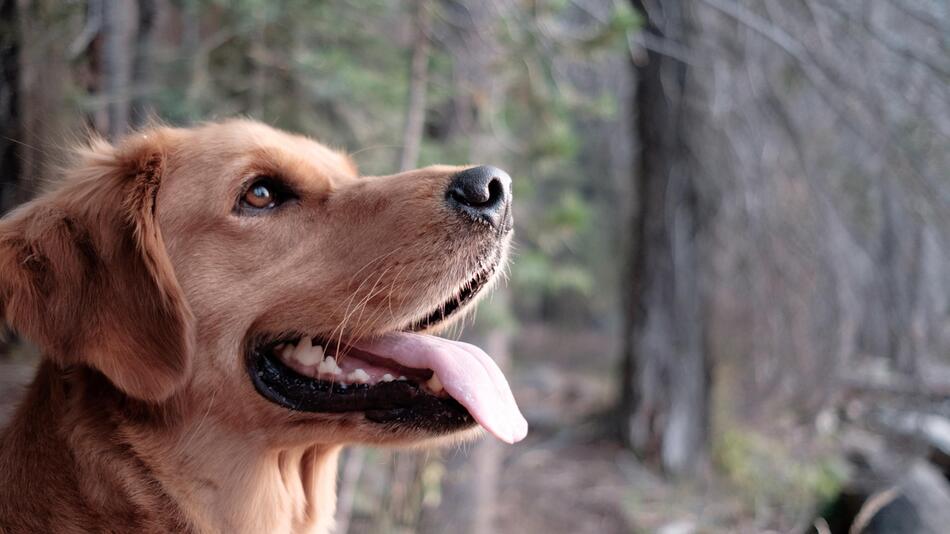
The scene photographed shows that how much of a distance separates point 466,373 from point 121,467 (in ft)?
3.49

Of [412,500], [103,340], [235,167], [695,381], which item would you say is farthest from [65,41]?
[695,381]

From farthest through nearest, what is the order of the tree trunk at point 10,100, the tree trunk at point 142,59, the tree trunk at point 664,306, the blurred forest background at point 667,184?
1. the tree trunk at point 664,306
2. the tree trunk at point 142,59
3. the blurred forest background at point 667,184
4. the tree trunk at point 10,100

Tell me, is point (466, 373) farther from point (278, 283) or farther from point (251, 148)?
point (251, 148)

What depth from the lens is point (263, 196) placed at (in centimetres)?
250

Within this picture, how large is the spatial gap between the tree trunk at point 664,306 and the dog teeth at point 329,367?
5871 mm

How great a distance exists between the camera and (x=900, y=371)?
6914 millimetres

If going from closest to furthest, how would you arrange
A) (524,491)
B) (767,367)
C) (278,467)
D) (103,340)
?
1. (103,340)
2. (278,467)
3. (524,491)
4. (767,367)

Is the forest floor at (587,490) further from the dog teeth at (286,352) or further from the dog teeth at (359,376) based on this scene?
the dog teeth at (286,352)

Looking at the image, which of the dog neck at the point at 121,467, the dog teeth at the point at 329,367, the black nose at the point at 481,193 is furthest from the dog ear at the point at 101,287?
the black nose at the point at 481,193

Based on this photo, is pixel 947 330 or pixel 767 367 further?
pixel 767 367

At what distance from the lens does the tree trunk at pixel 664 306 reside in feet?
25.0

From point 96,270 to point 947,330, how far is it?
7.67 meters

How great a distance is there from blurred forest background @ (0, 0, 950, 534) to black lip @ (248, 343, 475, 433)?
1279 mm

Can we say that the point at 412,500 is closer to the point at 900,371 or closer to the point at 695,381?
the point at 695,381
